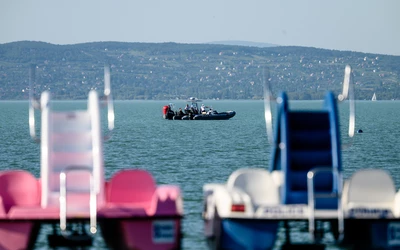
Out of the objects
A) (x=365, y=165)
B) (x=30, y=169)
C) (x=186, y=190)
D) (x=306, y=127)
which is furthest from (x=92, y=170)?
(x=365, y=165)

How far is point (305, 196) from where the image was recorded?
63.9ft

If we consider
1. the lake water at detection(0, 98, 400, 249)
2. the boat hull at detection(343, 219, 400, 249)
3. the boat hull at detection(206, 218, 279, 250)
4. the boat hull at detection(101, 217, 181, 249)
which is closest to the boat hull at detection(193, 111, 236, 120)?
the lake water at detection(0, 98, 400, 249)

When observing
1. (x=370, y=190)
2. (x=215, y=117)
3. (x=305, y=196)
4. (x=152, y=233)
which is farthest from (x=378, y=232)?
(x=215, y=117)

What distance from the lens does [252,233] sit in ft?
60.8

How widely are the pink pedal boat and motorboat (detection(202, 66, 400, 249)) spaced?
3.41ft

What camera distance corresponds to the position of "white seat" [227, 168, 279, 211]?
19953 mm

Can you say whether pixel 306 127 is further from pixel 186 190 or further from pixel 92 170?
pixel 186 190

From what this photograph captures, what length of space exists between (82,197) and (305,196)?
12.7 ft

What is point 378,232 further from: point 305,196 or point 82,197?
point 82,197

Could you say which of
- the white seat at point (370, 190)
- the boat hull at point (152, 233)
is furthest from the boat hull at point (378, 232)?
the boat hull at point (152, 233)

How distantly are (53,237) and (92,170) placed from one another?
205 centimetres

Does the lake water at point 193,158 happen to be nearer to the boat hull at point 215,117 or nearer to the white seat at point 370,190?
the white seat at point 370,190

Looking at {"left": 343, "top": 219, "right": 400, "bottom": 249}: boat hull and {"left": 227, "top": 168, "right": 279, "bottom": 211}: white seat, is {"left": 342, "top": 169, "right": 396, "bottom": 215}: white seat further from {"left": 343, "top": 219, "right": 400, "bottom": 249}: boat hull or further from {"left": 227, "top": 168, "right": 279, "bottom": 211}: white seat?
{"left": 227, "top": 168, "right": 279, "bottom": 211}: white seat

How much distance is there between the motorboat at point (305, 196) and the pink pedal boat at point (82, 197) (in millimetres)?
1039
